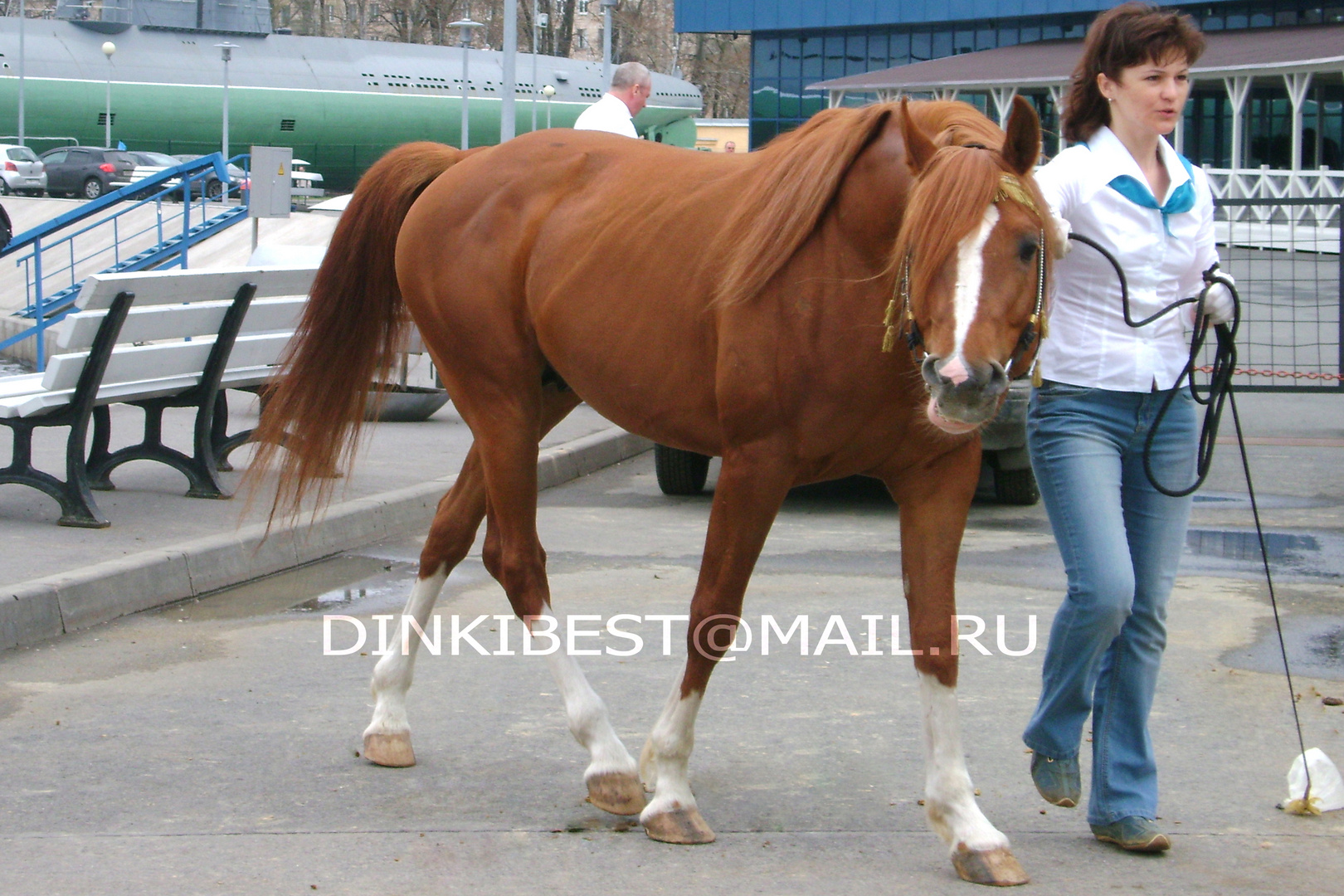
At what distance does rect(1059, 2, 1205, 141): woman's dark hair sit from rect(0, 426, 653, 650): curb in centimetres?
260

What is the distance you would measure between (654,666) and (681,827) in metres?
1.66

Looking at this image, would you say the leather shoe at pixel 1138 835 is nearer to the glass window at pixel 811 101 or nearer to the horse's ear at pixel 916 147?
the horse's ear at pixel 916 147

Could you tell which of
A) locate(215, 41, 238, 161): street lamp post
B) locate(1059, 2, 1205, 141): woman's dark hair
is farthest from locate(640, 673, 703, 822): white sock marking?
locate(215, 41, 238, 161): street lamp post

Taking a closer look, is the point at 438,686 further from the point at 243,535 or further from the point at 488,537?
the point at 243,535

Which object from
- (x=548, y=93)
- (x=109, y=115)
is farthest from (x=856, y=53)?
(x=109, y=115)

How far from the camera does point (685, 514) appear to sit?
8.44 m

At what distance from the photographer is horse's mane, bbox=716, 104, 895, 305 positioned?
3404 mm

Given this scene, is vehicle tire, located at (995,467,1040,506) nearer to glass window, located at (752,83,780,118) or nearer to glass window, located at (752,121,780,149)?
glass window, located at (752,121,780,149)

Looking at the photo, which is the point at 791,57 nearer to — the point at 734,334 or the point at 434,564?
the point at 434,564

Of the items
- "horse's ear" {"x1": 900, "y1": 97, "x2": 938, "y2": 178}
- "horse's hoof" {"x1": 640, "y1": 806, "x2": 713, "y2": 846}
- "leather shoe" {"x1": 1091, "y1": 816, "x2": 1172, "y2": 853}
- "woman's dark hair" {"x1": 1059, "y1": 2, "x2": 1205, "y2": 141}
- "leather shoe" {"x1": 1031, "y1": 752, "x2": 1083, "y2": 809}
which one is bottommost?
"horse's hoof" {"x1": 640, "y1": 806, "x2": 713, "y2": 846}

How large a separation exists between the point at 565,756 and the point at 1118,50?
2.40 meters

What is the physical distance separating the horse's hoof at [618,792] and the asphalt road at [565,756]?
0.13 feet

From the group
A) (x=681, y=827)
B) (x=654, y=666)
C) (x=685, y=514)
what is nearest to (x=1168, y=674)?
(x=654, y=666)

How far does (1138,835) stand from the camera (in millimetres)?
3504
